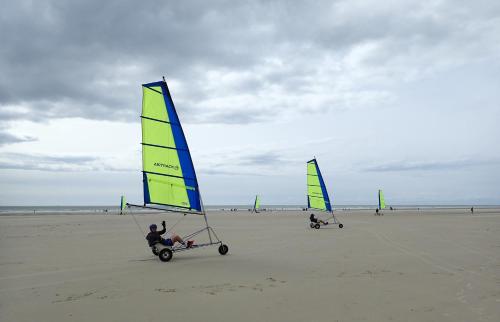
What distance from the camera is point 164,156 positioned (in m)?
12.0

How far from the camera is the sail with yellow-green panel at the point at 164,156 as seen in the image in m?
11.7

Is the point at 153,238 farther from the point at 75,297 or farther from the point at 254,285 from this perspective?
the point at 254,285

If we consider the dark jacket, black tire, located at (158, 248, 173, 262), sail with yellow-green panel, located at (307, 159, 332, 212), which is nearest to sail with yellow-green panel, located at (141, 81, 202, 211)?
the dark jacket

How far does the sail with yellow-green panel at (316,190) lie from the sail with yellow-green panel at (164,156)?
1796 centimetres

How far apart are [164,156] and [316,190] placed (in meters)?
19.1

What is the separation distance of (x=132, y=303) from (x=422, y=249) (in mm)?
11277

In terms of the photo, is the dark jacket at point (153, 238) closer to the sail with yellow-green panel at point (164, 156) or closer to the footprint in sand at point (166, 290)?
the sail with yellow-green panel at point (164, 156)

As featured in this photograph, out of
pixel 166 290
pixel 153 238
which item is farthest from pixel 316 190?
pixel 166 290

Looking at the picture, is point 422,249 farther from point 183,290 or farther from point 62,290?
point 62,290

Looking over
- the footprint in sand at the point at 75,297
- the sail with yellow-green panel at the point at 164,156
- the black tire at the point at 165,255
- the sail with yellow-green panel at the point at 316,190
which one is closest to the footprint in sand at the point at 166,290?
the footprint in sand at the point at 75,297

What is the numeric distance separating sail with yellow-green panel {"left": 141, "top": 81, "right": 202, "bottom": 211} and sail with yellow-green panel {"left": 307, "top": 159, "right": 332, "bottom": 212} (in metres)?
18.0

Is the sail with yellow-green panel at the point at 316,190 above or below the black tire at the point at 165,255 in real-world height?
above

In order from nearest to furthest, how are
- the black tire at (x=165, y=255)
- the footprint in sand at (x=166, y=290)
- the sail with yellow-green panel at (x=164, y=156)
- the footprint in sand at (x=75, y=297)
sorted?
1. the footprint in sand at (x=75, y=297)
2. the footprint in sand at (x=166, y=290)
3. the black tire at (x=165, y=255)
4. the sail with yellow-green panel at (x=164, y=156)

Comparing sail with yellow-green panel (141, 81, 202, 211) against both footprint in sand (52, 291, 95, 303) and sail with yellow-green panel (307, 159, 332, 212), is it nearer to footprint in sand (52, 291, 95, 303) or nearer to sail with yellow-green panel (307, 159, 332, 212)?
footprint in sand (52, 291, 95, 303)
